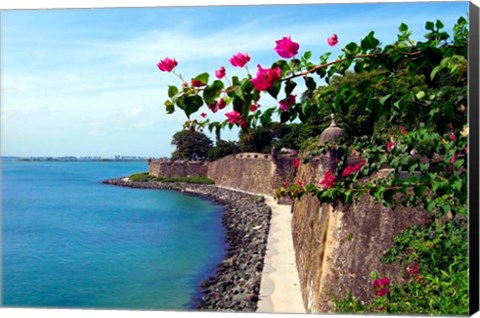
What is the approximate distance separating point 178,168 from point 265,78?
632 cm

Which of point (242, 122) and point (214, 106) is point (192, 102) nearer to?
point (214, 106)

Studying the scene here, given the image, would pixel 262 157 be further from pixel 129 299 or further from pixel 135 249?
pixel 129 299

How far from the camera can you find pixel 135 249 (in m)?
6.14

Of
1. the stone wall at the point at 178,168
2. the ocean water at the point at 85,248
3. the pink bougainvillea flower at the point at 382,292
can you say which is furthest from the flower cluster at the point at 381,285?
the stone wall at the point at 178,168

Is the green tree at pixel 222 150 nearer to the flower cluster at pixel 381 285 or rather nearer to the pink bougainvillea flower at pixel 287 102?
the flower cluster at pixel 381 285

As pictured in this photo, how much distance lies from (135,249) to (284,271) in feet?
6.52

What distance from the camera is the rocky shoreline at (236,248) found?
19.3 feet

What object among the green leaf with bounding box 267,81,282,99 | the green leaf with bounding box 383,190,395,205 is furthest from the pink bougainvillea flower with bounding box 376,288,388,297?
the green leaf with bounding box 267,81,282,99

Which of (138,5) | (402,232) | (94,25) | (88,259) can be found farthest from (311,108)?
(88,259)

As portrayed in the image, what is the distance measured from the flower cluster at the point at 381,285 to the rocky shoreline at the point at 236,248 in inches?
60.6

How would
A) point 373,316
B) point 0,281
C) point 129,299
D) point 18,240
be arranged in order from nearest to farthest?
point 373,316 → point 0,281 → point 18,240 → point 129,299

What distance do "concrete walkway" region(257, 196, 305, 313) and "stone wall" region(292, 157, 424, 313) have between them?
147 millimetres

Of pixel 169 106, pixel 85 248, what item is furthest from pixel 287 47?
pixel 85 248

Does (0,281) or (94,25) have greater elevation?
(94,25)
